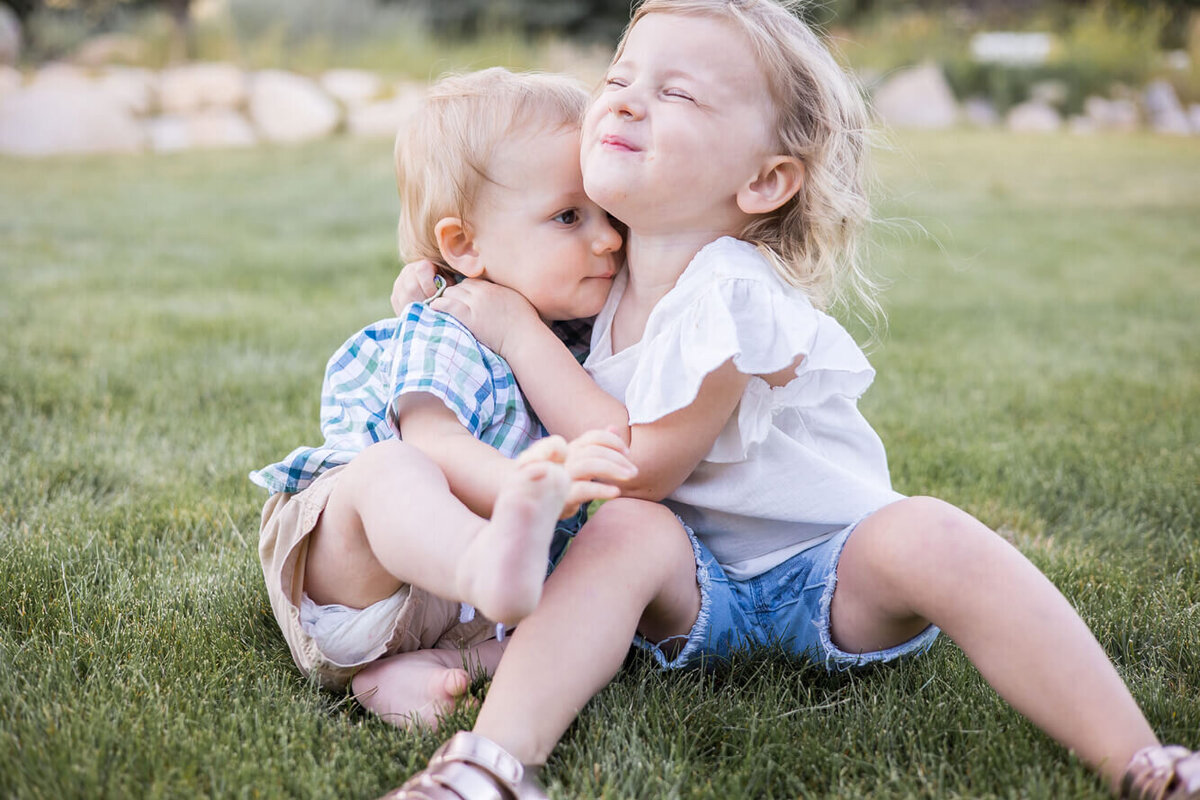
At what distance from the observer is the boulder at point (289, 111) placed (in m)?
10.5

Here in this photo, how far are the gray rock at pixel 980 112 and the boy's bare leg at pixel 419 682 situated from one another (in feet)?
44.7

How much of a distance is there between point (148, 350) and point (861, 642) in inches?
117

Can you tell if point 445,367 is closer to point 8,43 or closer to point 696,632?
point 696,632

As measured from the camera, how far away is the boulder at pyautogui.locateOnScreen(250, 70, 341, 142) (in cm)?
1051

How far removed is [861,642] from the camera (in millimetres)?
1825

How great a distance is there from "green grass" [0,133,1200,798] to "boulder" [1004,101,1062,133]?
7.67m

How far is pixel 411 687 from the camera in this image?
1.74 m

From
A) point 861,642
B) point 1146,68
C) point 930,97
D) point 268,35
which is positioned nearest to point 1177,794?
point 861,642

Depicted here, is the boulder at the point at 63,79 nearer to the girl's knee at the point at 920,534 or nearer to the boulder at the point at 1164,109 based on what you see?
the girl's knee at the point at 920,534

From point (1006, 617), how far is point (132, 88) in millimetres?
10640

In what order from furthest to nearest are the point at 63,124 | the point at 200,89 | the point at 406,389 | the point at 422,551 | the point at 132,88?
the point at 200,89 < the point at 132,88 < the point at 63,124 < the point at 406,389 < the point at 422,551

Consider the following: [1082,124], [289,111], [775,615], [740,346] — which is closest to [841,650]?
[775,615]

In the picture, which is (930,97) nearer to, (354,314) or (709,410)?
(354,314)

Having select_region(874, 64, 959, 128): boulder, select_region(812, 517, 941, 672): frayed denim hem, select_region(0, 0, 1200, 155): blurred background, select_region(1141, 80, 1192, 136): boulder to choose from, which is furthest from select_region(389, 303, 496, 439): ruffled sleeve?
select_region(1141, 80, 1192, 136): boulder
